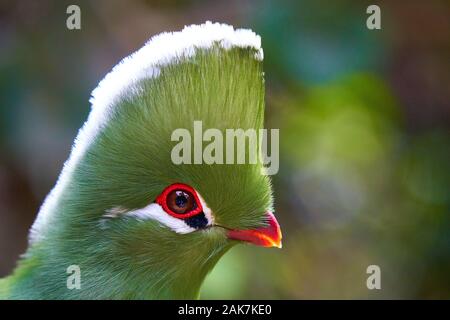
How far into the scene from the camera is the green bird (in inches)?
73.5

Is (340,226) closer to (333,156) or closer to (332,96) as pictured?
(333,156)

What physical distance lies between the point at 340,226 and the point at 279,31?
1.24m

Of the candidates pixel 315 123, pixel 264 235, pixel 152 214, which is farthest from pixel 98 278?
pixel 315 123

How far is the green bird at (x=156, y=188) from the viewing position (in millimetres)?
1867

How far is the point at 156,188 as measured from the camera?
1.94 m

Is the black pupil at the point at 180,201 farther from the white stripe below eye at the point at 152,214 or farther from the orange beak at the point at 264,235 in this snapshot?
the orange beak at the point at 264,235

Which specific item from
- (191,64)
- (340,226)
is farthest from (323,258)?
(191,64)

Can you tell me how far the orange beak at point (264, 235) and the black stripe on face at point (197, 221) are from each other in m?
0.08

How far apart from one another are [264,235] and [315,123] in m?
1.50

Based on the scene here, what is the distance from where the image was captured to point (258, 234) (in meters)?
1.97

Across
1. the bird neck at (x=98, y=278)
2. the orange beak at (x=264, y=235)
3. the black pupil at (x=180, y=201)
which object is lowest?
the bird neck at (x=98, y=278)

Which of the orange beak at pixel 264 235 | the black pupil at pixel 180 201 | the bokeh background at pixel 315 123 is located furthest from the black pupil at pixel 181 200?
the bokeh background at pixel 315 123

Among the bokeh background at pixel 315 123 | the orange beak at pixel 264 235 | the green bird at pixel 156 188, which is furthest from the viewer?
the bokeh background at pixel 315 123

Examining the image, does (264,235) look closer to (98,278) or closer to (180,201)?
(180,201)
